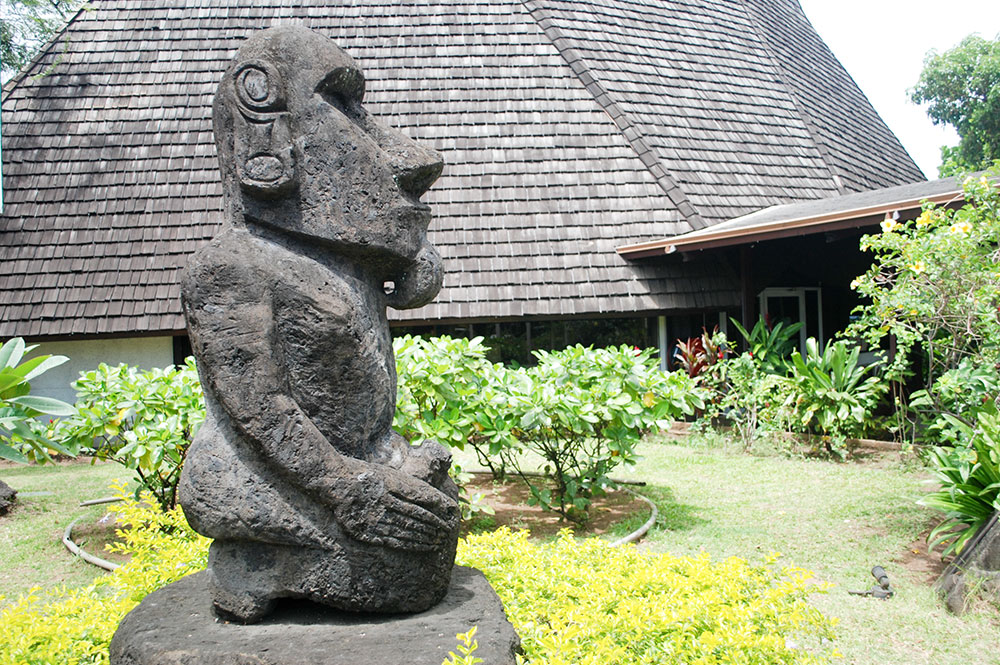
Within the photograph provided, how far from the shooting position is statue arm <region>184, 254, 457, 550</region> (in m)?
2.61

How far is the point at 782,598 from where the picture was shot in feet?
10.4

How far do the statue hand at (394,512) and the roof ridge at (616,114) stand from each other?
8.90m

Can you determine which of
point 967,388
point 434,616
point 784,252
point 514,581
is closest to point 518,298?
point 784,252

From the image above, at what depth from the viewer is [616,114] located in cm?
1195

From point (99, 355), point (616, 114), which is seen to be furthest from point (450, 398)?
point (616, 114)

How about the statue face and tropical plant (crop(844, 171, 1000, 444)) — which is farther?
tropical plant (crop(844, 171, 1000, 444))

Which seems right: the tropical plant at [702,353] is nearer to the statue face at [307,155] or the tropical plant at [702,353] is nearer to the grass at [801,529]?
the grass at [801,529]

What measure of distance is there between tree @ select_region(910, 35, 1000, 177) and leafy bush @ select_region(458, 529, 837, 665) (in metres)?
27.8

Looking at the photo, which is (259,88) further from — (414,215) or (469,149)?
(469,149)

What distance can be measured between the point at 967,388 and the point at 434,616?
5.03m

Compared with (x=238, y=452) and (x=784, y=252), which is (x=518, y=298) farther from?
(x=238, y=452)

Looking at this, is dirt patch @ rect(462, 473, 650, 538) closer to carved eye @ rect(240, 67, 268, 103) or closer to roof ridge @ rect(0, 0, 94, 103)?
carved eye @ rect(240, 67, 268, 103)

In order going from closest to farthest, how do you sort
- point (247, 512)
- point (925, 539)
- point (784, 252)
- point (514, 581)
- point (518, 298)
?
point (247, 512)
point (514, 581)
point (925, 539)
point (518, 298)
point (784, 252)

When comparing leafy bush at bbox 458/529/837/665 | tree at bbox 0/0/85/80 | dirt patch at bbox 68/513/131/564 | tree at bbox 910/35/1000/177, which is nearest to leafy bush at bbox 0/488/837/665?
leafy bush at bbox 458/529/837/665
